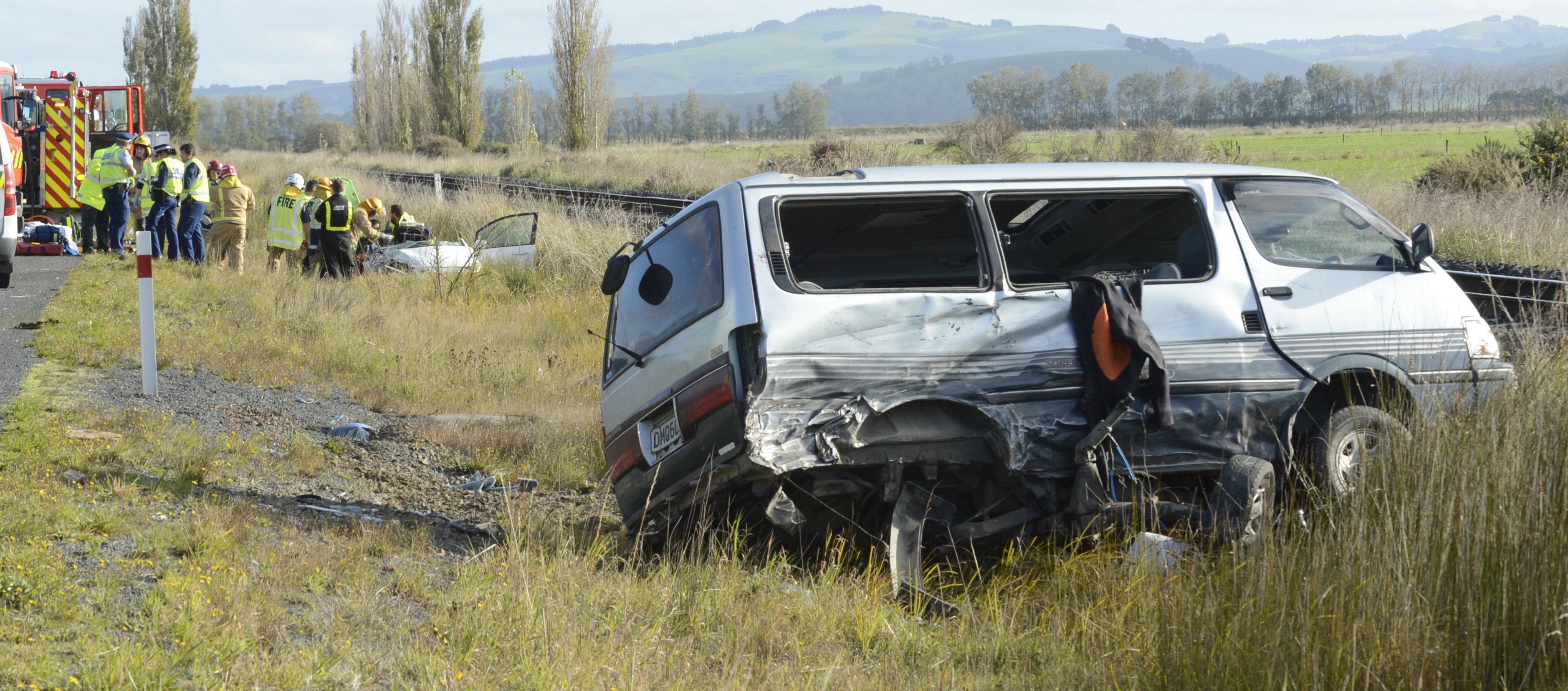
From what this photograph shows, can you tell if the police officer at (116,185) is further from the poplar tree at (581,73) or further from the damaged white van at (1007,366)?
the poplar tree at (581,73)

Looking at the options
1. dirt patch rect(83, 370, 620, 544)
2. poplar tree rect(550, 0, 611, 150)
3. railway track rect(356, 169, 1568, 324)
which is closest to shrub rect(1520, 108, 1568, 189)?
railway track rect(356, 169, 1568, 324)

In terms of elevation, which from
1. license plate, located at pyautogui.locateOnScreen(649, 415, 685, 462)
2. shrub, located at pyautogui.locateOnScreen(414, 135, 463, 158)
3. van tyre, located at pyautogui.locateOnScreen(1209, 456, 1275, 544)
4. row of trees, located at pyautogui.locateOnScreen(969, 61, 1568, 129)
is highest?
row of trees, located at pyautogui.locateOnScreen(969, 61, 1568, 129)

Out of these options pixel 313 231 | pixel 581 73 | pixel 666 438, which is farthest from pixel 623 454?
pixel 581 73

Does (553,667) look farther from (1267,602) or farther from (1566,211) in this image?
(1566,211)

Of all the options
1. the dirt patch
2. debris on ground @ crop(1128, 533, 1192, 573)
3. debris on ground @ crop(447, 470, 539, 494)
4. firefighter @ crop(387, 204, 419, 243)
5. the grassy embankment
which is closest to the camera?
the grassy embankment

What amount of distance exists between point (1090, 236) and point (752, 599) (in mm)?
3286

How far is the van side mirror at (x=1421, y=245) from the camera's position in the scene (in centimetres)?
519

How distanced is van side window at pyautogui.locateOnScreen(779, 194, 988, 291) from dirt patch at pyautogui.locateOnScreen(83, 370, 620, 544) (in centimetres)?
174

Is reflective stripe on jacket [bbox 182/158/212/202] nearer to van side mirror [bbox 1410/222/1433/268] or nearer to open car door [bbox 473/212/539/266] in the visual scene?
open car door [bbox 473/212/539/266]

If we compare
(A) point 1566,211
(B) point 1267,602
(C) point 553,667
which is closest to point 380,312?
(C) point 553,667

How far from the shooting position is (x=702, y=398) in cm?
463

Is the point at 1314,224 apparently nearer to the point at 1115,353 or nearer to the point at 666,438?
the point at 1115,353

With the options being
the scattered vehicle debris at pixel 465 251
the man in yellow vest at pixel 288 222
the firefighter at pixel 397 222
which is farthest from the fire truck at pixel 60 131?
the scattered vehicle debris at pixel 465 251

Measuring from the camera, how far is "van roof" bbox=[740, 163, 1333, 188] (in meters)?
5.00
